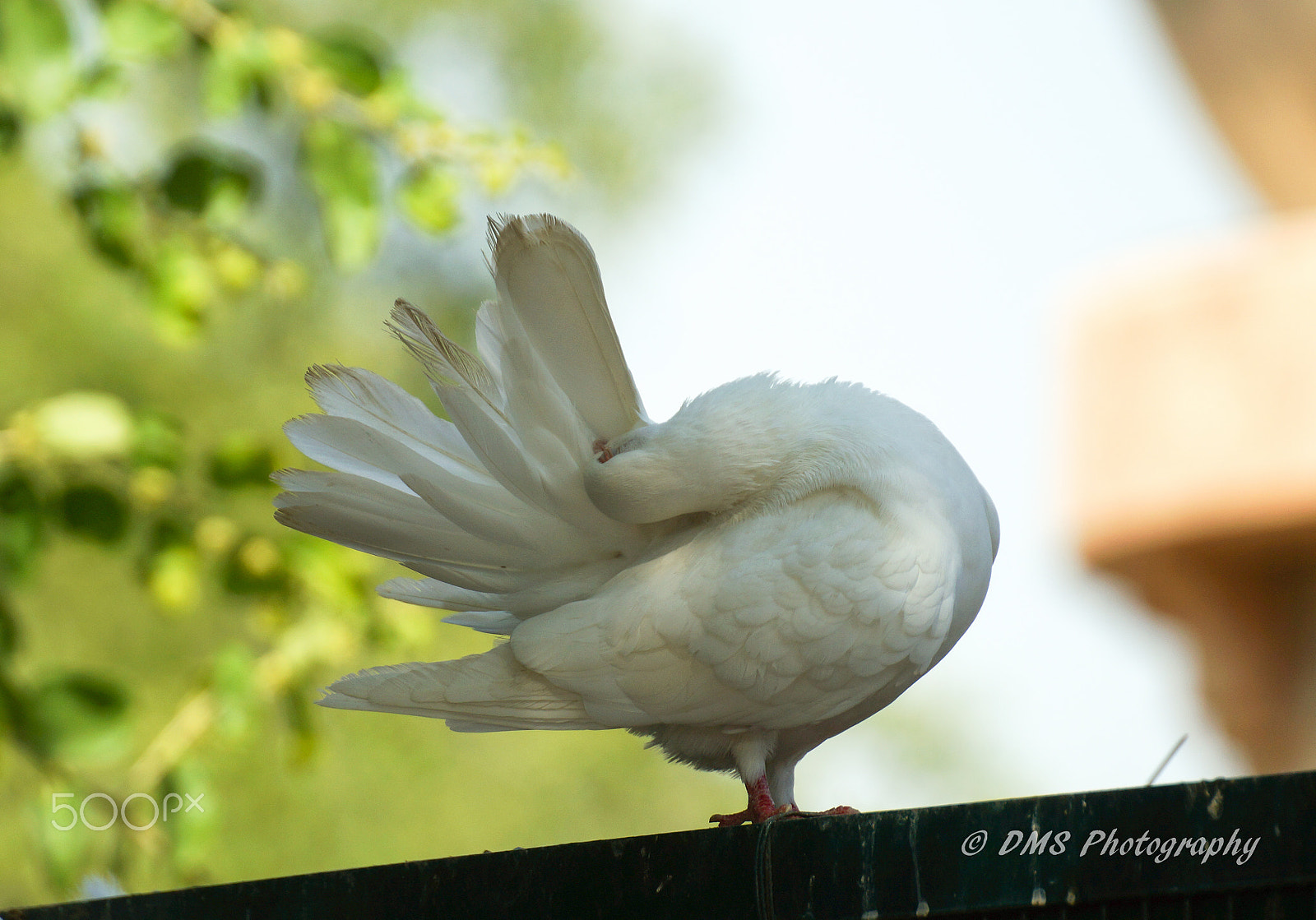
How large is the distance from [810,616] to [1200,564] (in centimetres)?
832

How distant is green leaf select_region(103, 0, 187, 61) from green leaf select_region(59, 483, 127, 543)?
107 cm

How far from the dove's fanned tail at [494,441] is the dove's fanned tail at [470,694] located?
0.18 m

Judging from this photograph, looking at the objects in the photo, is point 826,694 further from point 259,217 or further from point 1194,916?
point 259,217

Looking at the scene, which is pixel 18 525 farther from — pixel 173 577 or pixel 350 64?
pixel 350 64

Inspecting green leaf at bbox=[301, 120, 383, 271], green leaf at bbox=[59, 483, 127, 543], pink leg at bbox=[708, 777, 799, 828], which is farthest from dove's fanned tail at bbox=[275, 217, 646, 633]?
green leaf at bbox=[59, 483, 127, 543]

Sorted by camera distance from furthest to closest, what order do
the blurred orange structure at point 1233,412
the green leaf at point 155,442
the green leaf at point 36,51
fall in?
1. the blurred orange structure at point 1233,412
2. the green leaf at point 155,442
3. the green leaf at point 36,51

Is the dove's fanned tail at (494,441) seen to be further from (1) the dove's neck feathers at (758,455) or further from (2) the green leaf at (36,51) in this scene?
(2) the green leaf at (36,51)

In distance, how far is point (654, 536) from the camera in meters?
2.56

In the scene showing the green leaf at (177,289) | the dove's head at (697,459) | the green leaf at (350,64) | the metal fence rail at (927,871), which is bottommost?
the metal fence rail at (927,871)

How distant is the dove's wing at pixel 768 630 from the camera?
226cm

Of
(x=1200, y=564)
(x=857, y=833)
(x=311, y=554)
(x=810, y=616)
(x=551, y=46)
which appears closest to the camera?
(x=857, y=833)

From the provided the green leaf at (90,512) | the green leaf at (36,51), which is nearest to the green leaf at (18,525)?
the green leaf at (90,512)

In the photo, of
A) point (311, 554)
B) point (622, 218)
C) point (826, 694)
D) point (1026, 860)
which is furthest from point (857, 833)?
point (622, 218)

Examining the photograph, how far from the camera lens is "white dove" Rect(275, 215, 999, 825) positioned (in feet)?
7.52
